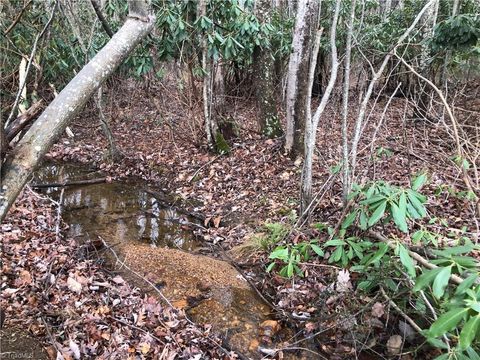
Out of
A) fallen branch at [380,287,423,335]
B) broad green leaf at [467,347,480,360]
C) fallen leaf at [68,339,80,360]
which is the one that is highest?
broad green leaf at [467,347,480,360]

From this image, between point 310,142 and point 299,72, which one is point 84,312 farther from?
point 299,72

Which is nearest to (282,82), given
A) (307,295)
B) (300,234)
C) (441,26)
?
(441,26)

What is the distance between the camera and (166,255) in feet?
15.7

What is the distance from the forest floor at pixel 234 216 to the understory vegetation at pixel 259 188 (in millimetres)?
23

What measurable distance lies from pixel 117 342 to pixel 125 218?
3.17 meters

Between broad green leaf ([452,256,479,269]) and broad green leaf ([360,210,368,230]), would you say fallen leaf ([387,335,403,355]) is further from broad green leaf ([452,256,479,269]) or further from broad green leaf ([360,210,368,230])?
broad green leaf ([452,256,479,269])

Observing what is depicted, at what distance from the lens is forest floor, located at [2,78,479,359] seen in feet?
11.0

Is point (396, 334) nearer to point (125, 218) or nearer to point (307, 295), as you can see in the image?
point (307, 295)

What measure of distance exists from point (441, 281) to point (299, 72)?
4780 millimetres

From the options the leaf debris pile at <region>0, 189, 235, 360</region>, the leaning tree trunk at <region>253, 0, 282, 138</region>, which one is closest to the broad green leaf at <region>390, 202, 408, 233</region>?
the leaf debris pile at <region>0, 189, 235, 360</region>

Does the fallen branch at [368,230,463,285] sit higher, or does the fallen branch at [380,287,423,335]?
the fallen branch at [368,230,463,285]

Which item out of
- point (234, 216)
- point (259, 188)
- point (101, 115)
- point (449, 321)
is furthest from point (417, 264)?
point (101, 115)

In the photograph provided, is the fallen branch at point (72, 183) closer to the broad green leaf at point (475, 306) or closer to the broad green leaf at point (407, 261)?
the broad green leaf at point (407, 261)

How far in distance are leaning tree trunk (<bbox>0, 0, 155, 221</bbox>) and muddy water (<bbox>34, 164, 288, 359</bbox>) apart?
103 inches
